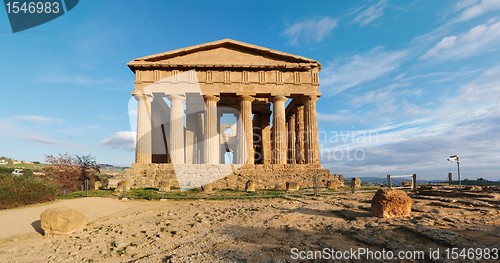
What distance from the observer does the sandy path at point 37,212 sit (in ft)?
36.7

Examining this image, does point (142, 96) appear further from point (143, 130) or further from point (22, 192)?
point (22, 192)

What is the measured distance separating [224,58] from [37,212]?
2078cm

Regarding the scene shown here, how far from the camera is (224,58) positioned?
96.1 ft

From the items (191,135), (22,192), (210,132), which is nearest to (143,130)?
(210,132)

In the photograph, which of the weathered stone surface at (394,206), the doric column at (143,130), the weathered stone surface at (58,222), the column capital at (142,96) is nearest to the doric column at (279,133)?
the doric column at (143,130)

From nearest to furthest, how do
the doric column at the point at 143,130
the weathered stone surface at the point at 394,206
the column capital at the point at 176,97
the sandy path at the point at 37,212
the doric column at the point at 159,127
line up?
the weathered stone surface at the point at 394,206
the sandy path at the point at 37,212
the doric column at the point at 143,130
the column capital at the point at 176,97
the doric column at the point at 159,127

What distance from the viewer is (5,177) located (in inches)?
676

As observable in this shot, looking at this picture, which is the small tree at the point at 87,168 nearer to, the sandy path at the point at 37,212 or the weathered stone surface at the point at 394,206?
the sandy path at the point at 37,212

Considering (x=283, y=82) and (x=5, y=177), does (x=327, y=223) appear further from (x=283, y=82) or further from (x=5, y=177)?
(x=283, y=82)

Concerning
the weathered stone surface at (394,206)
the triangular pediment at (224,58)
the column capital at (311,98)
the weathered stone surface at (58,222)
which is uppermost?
the triangular pediment at (224,58)

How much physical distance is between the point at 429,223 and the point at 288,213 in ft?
15.7

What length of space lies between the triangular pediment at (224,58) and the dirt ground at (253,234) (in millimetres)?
18469

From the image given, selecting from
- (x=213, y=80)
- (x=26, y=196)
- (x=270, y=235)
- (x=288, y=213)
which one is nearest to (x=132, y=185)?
(x=26, y=196)

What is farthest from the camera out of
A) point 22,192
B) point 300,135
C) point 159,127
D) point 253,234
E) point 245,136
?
point 159,127
